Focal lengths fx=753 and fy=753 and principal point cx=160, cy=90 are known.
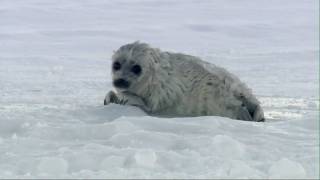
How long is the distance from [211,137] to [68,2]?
540 inches

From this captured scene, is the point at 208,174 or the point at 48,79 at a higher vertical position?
the point at 208,174

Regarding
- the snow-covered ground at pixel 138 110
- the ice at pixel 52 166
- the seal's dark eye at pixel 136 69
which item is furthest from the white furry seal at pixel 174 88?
A: the ice at pixel 52 166

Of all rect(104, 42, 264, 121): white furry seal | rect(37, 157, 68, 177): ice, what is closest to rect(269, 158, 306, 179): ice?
rect(37, 157, 68, 177): ice

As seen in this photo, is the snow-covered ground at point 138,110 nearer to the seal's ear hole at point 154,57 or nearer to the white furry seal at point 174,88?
the white furry seal at point 174,88

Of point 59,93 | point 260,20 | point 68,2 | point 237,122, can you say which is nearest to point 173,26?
point 260,20

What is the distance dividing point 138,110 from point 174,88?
0.31 meters

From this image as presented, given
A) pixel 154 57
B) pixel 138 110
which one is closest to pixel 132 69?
pixel 154 57

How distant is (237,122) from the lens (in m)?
4.44

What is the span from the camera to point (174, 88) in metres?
5.32

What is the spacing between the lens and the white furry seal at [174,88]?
525cm

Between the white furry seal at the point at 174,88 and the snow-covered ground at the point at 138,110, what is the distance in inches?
7.4

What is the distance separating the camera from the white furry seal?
207 inches

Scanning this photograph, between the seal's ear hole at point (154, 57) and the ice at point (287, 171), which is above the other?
the ice at point (287, 171)

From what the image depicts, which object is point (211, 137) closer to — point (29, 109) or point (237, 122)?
point (237, 122)
